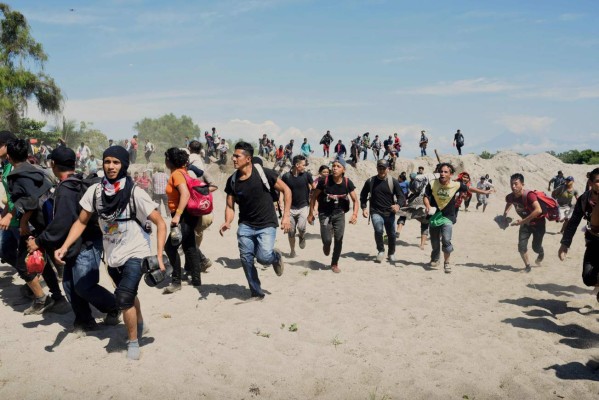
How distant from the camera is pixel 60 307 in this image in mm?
6254

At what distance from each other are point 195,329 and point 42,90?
29347 millimetres

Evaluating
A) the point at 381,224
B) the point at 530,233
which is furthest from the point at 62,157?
the point at 530,233

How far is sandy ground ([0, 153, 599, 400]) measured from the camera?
441cm

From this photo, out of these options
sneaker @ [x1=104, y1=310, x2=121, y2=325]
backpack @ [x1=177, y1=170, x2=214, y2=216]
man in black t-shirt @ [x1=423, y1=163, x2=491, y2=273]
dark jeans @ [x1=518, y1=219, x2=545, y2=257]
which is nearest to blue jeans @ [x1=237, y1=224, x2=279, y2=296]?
backpack @ [x1=177, y1=170, x2=214, y2=216]

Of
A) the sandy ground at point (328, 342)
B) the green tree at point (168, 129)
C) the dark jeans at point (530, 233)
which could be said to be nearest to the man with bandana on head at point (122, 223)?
the sandy ground at point (328, 342)

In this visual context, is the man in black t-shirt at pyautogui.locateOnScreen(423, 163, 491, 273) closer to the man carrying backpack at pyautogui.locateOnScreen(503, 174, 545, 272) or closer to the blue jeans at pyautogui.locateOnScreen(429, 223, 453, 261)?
the blue jeans at pyautogui.locateOnScreen(429, 223, 453, 261)

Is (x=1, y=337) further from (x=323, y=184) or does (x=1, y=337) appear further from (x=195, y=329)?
(x=323, y=184)

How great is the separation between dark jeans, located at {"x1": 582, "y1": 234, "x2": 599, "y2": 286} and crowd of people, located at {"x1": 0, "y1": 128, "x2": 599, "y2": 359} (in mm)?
13

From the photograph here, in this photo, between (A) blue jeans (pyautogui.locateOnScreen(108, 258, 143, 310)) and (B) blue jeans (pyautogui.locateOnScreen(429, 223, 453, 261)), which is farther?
(B) blue jeans (pyautogui.locateOnScreen(429, 223, 453, 261))

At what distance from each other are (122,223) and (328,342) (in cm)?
270

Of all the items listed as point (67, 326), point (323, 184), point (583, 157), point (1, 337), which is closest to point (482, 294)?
point (323, 184)

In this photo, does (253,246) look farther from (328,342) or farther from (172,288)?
(328,342)

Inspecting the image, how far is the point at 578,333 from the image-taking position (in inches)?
231

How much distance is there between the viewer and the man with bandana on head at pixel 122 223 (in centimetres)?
455
